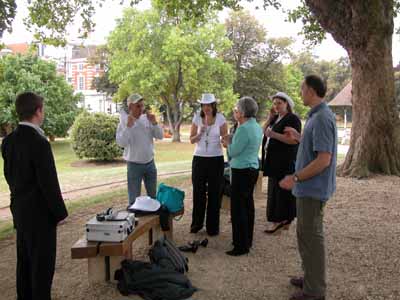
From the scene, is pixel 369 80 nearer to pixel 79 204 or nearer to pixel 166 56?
pixel 79 204

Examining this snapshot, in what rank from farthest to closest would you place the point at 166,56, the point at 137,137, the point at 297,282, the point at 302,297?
the point at 166,56 < the point at 137,137 < the point at 297,282 < the point at 302,297

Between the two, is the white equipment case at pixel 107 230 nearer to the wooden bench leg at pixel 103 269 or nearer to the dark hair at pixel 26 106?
the wooden bench leg at pixel 103 269

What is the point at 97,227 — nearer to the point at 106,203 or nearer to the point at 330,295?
the point at 330,295

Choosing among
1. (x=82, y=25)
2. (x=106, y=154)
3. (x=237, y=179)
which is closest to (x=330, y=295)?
(x=237, y=179)

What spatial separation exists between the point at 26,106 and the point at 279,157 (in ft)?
10.6

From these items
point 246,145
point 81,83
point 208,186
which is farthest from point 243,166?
point 81,83

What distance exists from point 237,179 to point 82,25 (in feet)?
26.1

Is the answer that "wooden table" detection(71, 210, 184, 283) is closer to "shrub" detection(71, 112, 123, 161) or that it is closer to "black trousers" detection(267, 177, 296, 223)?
"black trousers" detection(267, 177, 296, 223)

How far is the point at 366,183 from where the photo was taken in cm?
938

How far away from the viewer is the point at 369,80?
1004 cm

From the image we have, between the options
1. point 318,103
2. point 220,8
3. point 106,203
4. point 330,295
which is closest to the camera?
point 318,103

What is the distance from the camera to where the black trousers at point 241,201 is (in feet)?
15.9

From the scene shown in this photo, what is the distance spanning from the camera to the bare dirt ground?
12.9 feet

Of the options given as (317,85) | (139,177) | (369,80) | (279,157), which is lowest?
(139,177)
